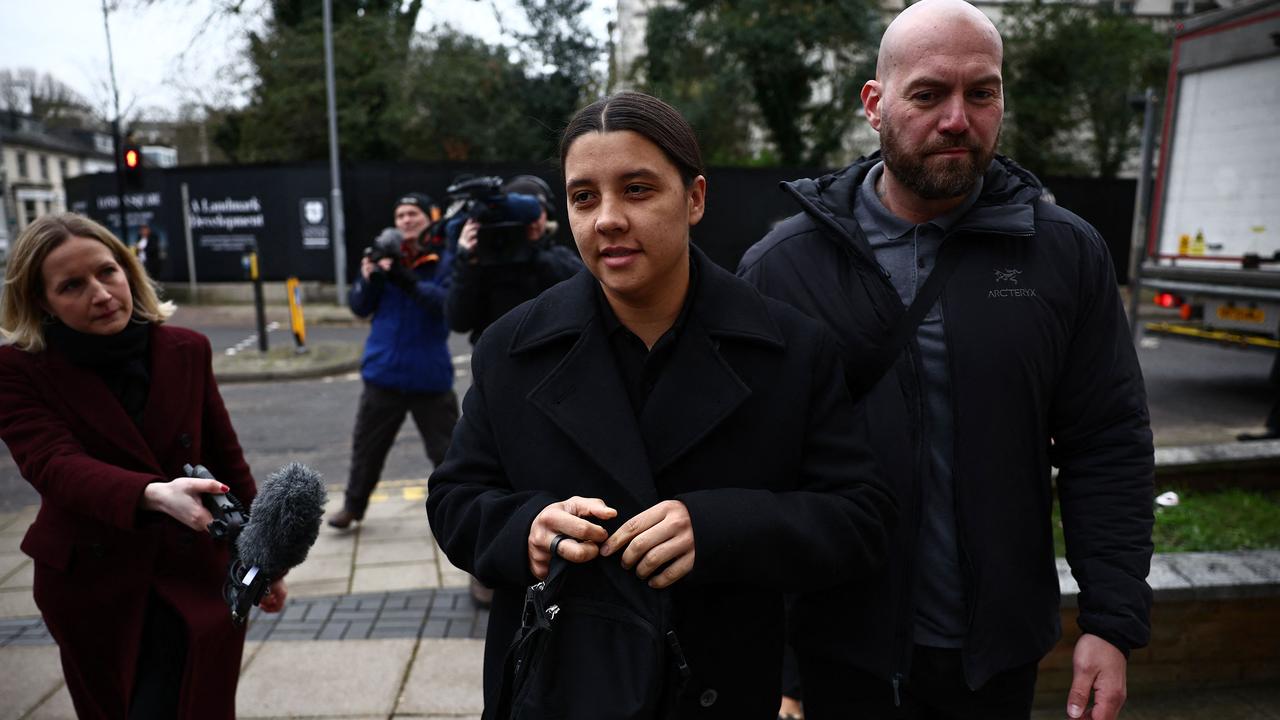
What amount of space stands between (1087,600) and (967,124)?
997mm

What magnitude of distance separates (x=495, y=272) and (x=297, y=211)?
14.4 meters

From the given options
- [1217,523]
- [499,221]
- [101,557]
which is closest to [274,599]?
[101,557]

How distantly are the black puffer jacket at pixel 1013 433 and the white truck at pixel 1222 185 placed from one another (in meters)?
8.03

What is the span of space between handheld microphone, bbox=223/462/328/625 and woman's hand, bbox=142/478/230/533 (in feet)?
0.46

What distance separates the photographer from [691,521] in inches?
Result: 54.9

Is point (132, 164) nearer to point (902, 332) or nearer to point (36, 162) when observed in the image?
point (902, 332)

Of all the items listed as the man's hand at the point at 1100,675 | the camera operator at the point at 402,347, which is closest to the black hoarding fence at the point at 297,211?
the camera operator at the point at 402,347

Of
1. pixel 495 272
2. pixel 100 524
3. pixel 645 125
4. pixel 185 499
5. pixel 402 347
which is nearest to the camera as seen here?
pixel 645 125

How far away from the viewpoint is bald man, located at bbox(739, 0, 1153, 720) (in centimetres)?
175

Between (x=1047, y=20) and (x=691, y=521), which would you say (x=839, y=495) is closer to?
(x=691, y=521)

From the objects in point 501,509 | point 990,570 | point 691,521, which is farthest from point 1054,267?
point 501,509

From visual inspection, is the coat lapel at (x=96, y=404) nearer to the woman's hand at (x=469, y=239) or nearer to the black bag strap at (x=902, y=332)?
the woman's hand at (x=469, y=239)

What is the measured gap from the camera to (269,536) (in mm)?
2014

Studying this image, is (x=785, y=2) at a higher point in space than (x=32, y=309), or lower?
higher
